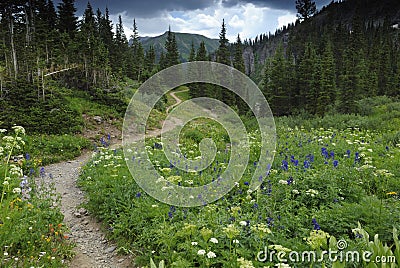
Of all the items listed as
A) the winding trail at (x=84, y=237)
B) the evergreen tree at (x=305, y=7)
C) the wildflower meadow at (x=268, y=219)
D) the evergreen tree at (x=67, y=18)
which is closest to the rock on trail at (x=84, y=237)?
the winding trail at (x=84, y=237)

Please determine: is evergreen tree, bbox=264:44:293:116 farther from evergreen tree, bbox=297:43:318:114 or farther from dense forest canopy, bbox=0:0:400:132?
evergreen tree, bbox=297:43:318:114

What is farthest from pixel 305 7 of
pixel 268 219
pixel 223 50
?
pixel 268 219

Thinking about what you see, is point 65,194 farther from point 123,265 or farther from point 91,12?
point 91,12

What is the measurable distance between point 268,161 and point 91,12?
47603 mm

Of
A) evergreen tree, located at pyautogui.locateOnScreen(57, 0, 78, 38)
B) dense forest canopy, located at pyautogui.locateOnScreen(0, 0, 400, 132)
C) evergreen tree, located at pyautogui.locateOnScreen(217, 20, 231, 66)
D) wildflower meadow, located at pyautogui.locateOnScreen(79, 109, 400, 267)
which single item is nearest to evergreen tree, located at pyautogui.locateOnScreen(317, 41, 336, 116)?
dense forest canopy, located at pyautogui.locateOnScreen(0, 0, 400, 132)

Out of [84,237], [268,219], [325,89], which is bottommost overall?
[84,237]

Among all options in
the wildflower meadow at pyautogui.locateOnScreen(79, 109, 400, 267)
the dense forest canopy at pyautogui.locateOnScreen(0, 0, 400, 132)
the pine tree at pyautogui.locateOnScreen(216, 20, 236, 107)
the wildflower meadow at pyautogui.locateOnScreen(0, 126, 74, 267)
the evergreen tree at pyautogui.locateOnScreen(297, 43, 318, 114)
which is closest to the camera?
the wildflower meadow at pyautogui.locateOnScreen(79, 109, 400, 267)

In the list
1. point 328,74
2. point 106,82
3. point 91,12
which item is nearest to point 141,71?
point 91,12

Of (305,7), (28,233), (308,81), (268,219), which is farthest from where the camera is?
(305,7)

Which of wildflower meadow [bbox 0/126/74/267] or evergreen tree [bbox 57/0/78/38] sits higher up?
evergreen tree [bbox 57/0/78/38]

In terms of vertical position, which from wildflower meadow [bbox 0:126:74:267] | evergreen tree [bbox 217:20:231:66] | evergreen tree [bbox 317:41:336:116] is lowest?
wildflower meadow [bbox 0:126:74:267]

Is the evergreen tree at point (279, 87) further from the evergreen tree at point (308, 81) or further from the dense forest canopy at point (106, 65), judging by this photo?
the evergreen tree at point (308, 81)

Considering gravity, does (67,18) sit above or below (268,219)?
above

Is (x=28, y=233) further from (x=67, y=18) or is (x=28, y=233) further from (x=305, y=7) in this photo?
(x=305, y=7)
